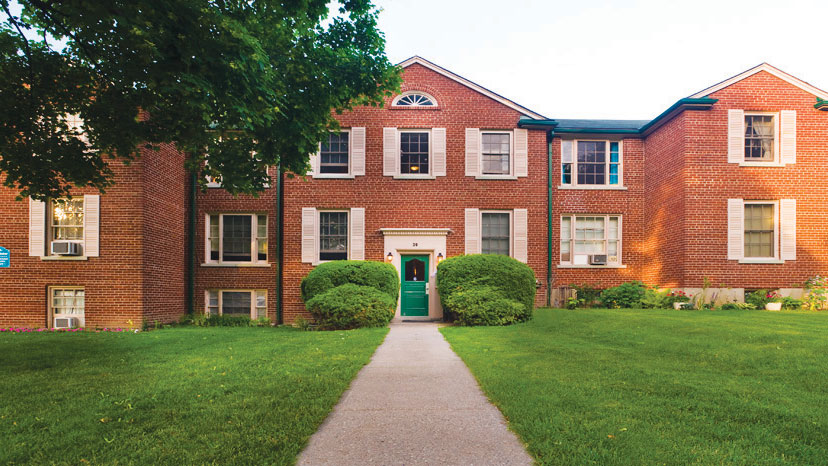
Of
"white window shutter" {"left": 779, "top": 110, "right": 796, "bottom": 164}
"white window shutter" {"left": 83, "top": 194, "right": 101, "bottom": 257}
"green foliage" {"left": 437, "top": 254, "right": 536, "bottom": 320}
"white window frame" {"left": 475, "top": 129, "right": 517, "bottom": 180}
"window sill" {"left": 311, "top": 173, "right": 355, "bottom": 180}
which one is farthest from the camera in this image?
"white window frame" {"left": 475, "top": 129, "right": 517, "bottom": 180}

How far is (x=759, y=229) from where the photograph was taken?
565 inches

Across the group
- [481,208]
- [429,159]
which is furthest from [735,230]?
[429,159]

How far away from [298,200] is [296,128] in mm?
6905

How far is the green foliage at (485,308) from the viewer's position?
11.5 m

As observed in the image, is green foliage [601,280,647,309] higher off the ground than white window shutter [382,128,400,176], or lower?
→ lower

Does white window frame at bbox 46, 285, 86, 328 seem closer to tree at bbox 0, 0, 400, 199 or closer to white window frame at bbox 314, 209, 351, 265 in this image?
tree at bbox 0, 0, 400, 199

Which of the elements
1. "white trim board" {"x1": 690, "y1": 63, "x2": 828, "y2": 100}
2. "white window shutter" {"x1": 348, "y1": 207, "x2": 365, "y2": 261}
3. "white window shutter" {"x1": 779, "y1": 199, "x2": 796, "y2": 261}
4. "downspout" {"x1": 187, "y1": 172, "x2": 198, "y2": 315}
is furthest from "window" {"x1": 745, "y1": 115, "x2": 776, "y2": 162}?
"downspout" {"x1": 187, "y1": 172, "x2": 198, "y2": 315}

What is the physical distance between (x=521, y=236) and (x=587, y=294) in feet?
10.2

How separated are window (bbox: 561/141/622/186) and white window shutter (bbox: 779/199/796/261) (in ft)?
16.1

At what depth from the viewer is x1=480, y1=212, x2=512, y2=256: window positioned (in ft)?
50.1

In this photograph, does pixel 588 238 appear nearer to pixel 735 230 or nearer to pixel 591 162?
pixel 591 162

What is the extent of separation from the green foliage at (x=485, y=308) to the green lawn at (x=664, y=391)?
5.97 ft

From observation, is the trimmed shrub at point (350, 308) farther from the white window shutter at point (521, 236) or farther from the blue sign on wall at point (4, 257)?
the blue sign on wall at point (4, 257)

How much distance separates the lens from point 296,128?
8.30 metres
